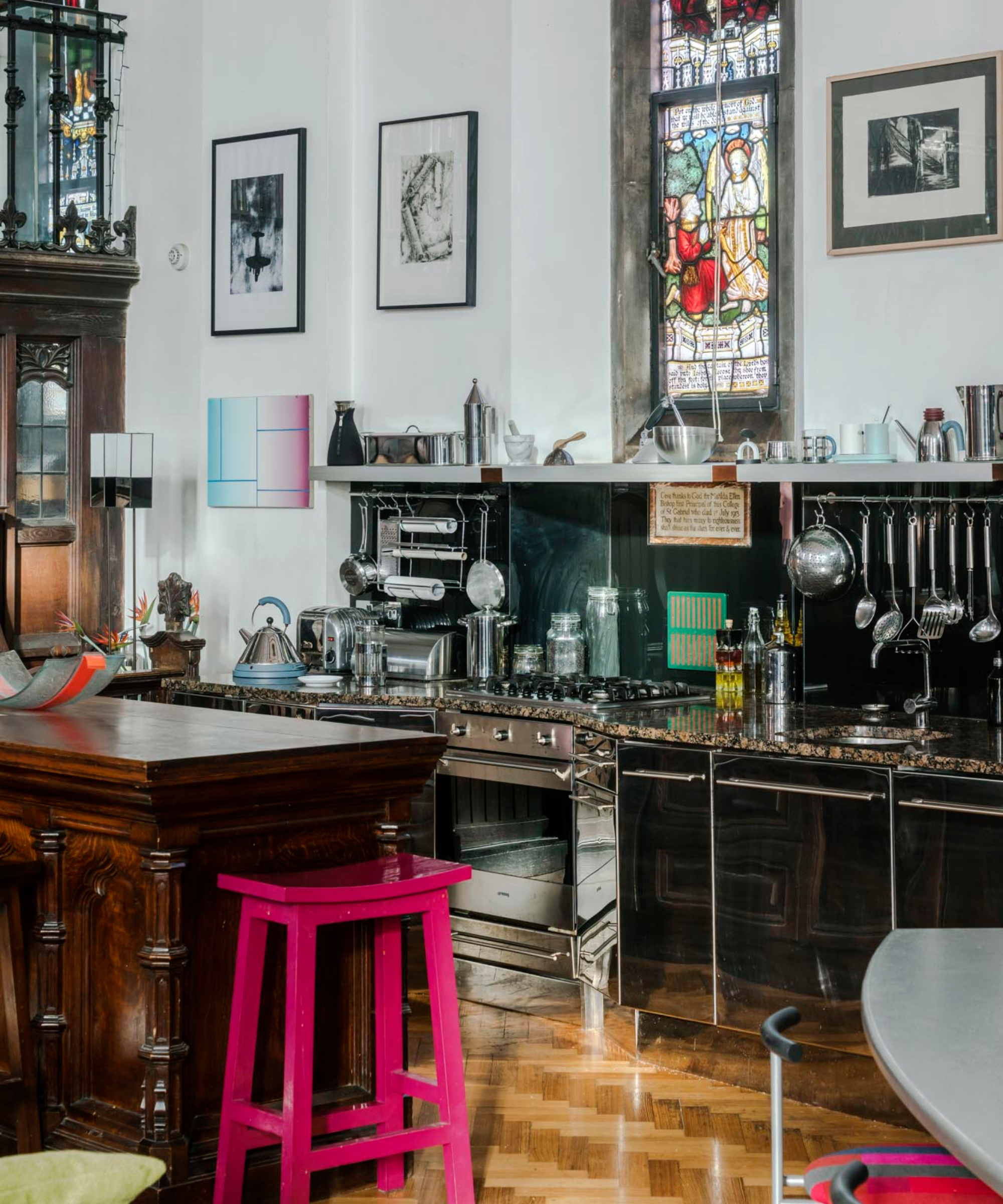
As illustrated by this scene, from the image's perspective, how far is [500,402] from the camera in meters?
6.09

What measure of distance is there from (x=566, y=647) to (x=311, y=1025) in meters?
2.76

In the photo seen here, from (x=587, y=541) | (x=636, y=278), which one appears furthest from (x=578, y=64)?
(x=587, y=541)

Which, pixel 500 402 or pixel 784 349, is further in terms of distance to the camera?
pixel 500 402

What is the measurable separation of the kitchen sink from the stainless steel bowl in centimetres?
111

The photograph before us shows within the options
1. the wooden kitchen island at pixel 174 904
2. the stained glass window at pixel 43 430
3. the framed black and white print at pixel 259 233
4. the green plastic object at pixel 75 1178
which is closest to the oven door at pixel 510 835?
the wooden kitchen island at pixel 174 904

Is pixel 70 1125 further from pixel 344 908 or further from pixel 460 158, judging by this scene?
pixel 460 158

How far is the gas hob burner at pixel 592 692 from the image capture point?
5250 mm

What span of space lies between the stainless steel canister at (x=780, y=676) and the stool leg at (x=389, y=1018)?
6.39 feet

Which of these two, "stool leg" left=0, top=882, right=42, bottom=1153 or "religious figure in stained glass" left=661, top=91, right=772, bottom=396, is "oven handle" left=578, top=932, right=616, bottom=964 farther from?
"religious figure in stained glass" left=661, top=91, right=772, bottom=396

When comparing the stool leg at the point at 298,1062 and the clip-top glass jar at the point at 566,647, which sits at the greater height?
the clip-top glass jar at the point at 566,647

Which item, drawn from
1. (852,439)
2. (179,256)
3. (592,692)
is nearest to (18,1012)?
(592,692)

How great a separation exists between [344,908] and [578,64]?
375cm

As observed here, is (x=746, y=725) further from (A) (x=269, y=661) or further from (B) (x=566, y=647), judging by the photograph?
(A) (x=269, y=661)

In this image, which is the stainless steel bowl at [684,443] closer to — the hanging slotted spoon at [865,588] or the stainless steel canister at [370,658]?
the hanging slotted spoon at [865,588]
